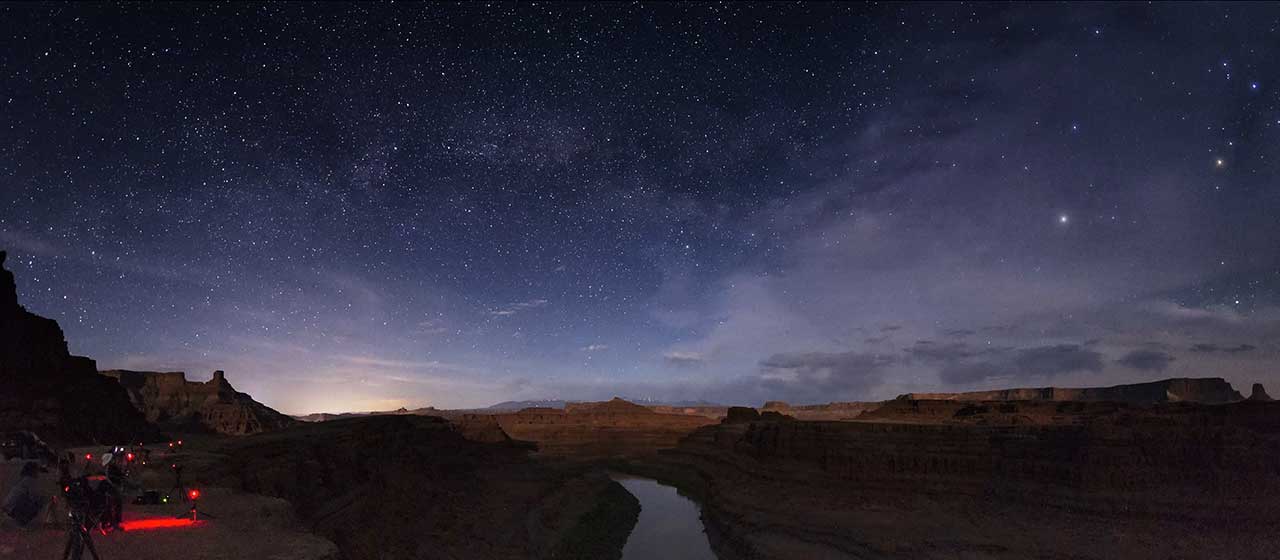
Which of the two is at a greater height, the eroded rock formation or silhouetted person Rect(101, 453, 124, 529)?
silhouetted person Rect(101, 453, 124, 529)

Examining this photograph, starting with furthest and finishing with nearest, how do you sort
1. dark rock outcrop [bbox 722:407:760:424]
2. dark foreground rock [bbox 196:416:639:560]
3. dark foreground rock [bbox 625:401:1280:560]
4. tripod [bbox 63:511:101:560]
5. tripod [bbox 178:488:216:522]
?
dark rock outcrop [bbox 722:407:760:424]
dark foreground rock [bbox 625:401:1280:560]
dark foreground rock [bbox 196:416:639:560]
tripod [bbox 178:488:216:522]
tripod [bbox 63:511:101:560]

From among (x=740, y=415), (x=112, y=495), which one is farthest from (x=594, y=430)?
(x=112, y=495)

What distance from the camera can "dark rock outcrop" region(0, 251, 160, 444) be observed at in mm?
41500

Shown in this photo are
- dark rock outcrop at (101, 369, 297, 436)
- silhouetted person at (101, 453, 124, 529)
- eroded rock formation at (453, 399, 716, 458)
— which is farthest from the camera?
eroded rock formation at (453, 399, 716, 458)

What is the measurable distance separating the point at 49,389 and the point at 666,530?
4997cm

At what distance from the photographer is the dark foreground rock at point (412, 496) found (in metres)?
28.4

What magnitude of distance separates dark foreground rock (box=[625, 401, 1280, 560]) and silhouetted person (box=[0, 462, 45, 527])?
32.2m

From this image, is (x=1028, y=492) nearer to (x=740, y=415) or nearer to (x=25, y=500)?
(x=25, y=500)

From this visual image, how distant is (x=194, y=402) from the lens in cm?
10381

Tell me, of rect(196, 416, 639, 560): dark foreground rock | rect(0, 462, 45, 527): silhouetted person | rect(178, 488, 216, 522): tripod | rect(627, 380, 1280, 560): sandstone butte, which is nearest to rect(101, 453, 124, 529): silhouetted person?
rect(0, 462, 45, 527): silhouetted person

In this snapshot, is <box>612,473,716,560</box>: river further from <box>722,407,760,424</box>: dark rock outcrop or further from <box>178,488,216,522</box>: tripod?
<box>722,407,760,424</box>: dark rock outcrop

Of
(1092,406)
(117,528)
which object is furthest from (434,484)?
(1092,406)

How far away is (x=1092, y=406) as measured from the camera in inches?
2381

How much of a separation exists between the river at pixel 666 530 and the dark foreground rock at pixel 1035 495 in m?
1.89
